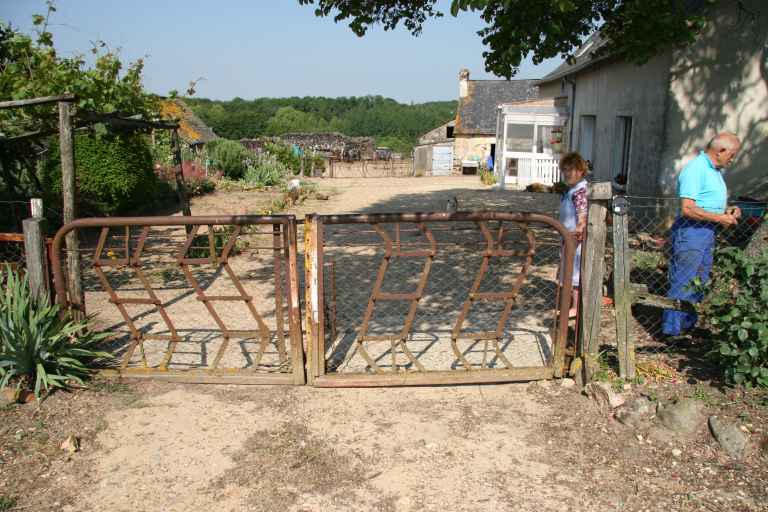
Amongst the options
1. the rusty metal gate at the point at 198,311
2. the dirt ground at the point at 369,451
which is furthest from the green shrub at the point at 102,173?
the dirt ground at the point at 369,451

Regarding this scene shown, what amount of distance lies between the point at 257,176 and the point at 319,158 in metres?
11.6

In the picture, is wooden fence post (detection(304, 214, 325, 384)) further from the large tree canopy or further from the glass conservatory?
the glass conservatory

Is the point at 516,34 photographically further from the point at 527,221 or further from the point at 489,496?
the point at 489,496

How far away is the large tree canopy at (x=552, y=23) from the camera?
6789mm

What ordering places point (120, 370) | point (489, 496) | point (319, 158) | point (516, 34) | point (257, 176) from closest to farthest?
point (489, 496) < point (120, 370) < point (516, 34) < point (257, 176) < point (319, 158)

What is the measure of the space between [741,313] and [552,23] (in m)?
4.06

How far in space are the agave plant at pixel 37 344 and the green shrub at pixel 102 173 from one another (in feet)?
21.8

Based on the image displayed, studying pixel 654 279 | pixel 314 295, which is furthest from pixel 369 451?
pixel 654 279

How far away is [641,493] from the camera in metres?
3.07

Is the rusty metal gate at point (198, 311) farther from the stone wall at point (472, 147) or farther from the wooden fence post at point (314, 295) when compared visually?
the stone wall at point (472, 147)

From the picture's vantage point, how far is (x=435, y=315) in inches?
227

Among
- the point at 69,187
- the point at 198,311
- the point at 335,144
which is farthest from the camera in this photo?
the point at 335,144

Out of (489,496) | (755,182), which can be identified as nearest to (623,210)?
(489,496)

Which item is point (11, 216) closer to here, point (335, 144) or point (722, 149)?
point (722, 149)
